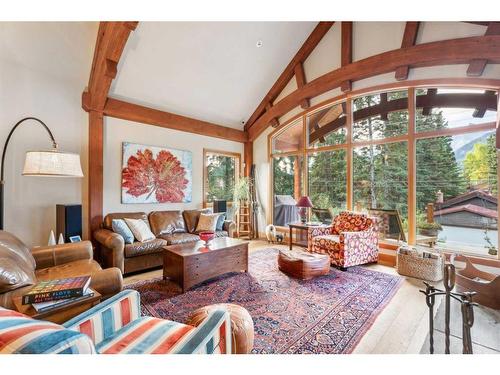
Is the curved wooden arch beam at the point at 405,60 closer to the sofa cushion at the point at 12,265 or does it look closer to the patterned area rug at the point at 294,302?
the patterned area rug at the point at 294,302

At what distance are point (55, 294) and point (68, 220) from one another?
2.21 meters

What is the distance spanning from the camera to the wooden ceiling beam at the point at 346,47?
4.43 m

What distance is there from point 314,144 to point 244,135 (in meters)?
1.94

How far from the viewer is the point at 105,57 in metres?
3.34

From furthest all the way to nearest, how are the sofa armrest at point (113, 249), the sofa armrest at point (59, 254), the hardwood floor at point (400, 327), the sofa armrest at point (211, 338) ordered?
the sofa armrest at point (113, 249) → the sofa armrest at point (59, 254) → the hardwood floor at point (400, 327) → the sofa armrest at point (211, 338)

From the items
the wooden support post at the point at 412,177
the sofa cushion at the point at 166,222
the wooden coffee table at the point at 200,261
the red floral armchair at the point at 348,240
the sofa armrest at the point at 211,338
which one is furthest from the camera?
the sofa cushion at the point at 166,222

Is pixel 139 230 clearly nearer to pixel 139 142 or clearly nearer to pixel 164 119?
pixel 139 142

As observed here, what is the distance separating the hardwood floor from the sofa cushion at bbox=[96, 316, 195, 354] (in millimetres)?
1379

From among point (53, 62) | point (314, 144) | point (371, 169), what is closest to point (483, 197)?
point (371, 169)

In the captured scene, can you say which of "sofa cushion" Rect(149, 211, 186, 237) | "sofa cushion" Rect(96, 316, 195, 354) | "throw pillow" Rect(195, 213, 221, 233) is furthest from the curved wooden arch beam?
"sofa cushion" Rect(96, 316, 195, 354)

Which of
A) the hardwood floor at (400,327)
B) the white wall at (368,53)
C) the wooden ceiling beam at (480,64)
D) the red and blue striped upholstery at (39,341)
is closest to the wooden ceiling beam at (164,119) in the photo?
the white wall at (368,53)

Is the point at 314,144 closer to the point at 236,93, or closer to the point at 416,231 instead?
the point at 236,93

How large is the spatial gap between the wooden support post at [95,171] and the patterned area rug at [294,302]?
1.53 m

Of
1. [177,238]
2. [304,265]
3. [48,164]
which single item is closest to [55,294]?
[48,164]
